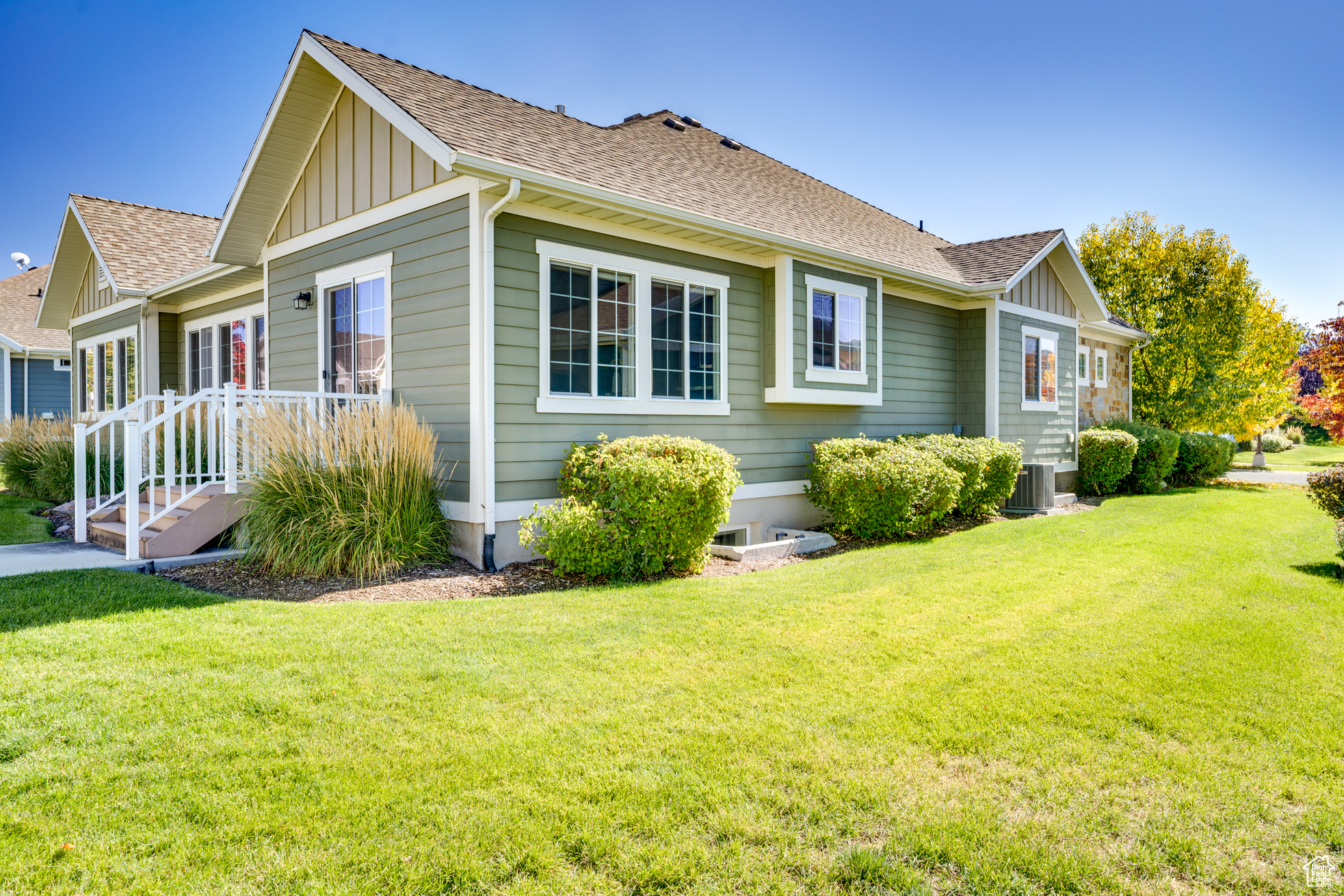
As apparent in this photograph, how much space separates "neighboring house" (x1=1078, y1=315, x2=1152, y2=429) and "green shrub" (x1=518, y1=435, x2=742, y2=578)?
38.8 ft

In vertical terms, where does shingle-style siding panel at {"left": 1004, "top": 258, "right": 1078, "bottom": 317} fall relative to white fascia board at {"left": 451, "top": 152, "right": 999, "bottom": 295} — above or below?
above

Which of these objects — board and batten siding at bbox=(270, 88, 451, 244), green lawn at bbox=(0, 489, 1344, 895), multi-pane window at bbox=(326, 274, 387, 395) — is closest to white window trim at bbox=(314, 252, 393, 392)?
multi-pane window at bbox=(326, 274, 387, 395)

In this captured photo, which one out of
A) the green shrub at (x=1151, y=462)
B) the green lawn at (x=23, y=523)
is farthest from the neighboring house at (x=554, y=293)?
the green shrub at (x=1151, y=462)

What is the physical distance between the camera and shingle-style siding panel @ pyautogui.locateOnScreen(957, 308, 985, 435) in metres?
12.4

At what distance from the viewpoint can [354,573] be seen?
615cm

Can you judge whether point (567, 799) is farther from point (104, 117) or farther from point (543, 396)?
point (104, 117)

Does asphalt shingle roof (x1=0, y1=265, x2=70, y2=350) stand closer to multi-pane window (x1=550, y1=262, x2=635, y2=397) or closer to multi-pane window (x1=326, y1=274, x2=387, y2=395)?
multi-pane window (x1=326, y1=274, x2=387, y2=395)

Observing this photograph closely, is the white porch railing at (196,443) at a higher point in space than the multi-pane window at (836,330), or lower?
lower

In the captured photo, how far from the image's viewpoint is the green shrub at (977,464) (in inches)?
383

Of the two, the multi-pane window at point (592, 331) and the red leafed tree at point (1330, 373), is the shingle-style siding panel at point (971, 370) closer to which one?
the red leafed tree at point (1330, 373)

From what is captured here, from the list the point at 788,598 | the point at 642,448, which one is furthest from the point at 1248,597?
the point at 642,448

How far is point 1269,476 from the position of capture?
720 inches

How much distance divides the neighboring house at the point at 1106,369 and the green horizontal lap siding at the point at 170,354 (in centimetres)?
1679

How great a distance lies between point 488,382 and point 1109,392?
51.3 feet
